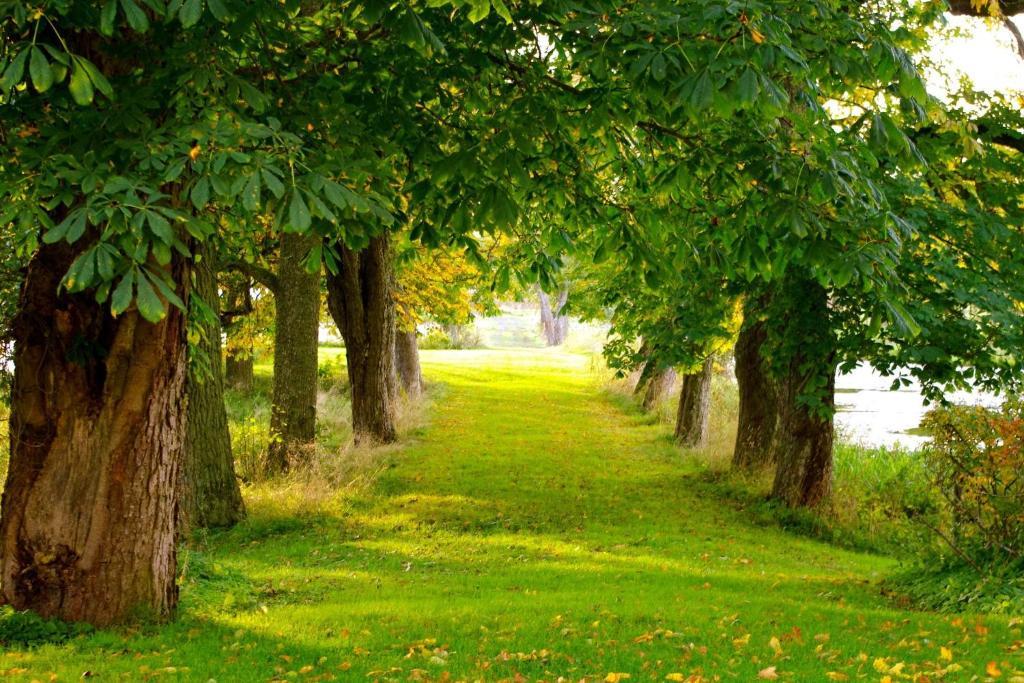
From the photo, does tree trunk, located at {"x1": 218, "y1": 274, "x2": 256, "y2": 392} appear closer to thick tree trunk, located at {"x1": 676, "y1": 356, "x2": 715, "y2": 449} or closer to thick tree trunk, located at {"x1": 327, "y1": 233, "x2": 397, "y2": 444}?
thick tree trunk, located at {"x1": 327, "y1": 233, "x2": 397, "y2": 444}

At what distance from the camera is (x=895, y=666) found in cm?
565

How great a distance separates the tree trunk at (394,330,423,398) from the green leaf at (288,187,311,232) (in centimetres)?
2123

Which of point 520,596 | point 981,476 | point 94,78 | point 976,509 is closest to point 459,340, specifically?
point 520,596

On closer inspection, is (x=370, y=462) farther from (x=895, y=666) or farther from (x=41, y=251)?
(x=895, y=666)

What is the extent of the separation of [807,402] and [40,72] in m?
10.1

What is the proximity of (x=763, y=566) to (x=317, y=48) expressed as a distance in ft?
24.3

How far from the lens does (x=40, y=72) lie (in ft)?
12.6

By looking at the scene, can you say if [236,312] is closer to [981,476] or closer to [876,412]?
[981,476]

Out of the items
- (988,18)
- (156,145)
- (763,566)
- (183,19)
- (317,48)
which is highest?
(988,18)

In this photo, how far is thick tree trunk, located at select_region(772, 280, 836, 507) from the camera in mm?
11945

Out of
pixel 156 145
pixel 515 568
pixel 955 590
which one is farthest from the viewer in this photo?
pixel 515 568

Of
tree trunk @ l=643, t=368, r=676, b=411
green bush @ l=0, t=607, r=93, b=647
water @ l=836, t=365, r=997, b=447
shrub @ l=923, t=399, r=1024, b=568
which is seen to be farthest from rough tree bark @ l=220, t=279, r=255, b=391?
shrub @ l=923, t=399, r=1024, b=568

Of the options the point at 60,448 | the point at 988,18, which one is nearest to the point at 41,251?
the point at 60,448

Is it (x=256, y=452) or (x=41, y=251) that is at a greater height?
(x=41, y=251)
